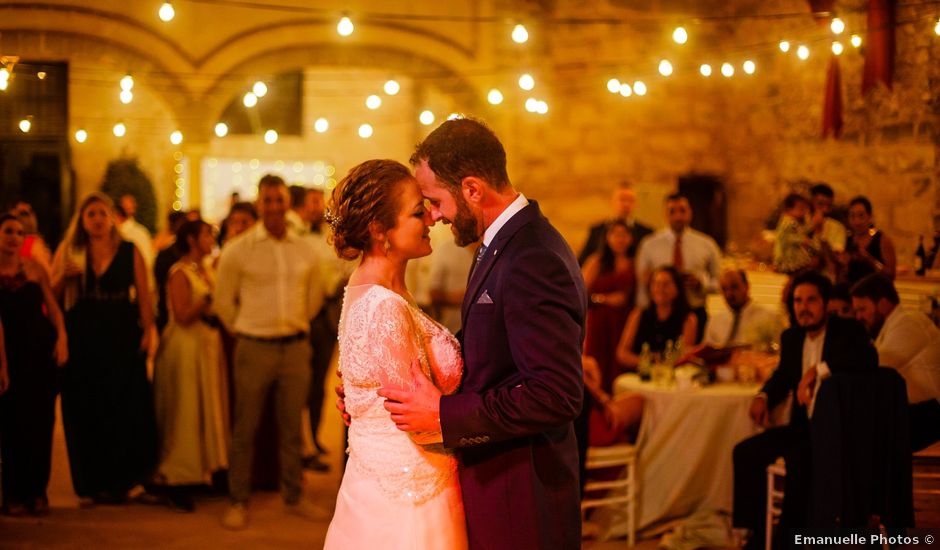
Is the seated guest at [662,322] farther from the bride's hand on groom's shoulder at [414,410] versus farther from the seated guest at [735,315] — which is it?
the bride's hand on groom's shoulder at [414,410]

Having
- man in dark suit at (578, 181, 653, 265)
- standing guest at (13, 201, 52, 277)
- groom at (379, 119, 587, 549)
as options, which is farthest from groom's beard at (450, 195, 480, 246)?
man in dark suit at (578, 181, 653, 265)

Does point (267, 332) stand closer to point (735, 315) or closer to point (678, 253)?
point (735, 315)

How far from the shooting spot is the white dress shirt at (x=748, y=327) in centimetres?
545

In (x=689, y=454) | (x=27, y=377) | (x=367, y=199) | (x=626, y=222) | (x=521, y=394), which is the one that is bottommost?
(x=689, y=454)

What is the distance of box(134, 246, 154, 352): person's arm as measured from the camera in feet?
17.3

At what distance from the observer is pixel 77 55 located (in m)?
10.7

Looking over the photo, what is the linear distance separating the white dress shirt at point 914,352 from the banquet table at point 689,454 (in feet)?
2.41

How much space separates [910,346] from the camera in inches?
169

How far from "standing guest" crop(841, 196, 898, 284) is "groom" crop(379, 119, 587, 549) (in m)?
3.03

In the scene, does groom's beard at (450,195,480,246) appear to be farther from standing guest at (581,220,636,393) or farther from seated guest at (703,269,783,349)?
standing guest at (581,220,636,393)

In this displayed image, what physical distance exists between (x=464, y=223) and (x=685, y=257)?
5.13 meters

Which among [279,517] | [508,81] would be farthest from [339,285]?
[508,81]

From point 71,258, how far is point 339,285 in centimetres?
150

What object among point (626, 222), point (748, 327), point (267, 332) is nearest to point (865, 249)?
point (748, 327)
